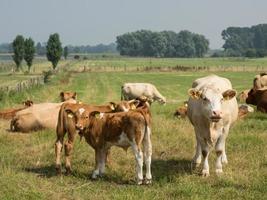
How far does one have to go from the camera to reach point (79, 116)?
9633mm

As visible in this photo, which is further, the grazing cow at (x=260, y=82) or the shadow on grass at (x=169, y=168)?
the grazing cow at (x=260, y=82)

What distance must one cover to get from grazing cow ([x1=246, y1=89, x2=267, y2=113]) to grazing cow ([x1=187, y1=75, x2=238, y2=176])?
31.2 feet

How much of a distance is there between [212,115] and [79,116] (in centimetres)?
256

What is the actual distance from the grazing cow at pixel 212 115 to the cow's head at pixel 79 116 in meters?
2.08

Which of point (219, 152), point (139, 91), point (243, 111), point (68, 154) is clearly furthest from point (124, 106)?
point (139, 91)

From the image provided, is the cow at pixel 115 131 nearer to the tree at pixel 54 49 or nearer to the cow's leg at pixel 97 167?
the cow's leg at pixel 97 167

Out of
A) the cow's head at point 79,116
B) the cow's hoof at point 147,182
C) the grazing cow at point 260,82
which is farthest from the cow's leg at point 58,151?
the grazing cow at point 260,82

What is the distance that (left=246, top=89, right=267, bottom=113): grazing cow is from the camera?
778 inches

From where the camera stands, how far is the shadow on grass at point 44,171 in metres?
9.95

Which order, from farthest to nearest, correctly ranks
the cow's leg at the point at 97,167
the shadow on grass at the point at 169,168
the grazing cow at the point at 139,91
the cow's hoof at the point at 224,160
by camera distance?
the grazing cow at the point at 139,91, the cow's hoof at the point at 224,160, the shadow on grass at the point at 169,168, the cow's leg at the point at 97,167

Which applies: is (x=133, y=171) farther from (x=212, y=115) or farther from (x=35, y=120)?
Answer: (x=35, y=120)

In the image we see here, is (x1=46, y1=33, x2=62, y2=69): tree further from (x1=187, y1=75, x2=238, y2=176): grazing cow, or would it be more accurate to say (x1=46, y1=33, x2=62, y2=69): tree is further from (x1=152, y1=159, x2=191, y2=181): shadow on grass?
(x1=187, y1=75, x2=238, y2=176): grazing cow

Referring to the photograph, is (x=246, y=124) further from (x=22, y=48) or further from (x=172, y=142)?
(x=22, y=48)

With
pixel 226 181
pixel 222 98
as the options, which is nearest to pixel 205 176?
pixel 226 181
